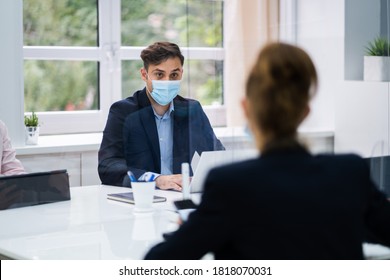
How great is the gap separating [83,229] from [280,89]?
125 centimetres

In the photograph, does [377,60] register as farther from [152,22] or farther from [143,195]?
[152,22]

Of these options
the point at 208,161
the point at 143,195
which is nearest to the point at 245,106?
the point at 143,195

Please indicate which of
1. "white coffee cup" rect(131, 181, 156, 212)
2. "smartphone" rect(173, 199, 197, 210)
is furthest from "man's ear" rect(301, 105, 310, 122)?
"white coffee cup" rect(131, 181, 156, 212)

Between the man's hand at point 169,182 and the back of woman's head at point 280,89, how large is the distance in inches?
70.8

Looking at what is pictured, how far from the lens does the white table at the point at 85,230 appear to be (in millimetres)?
2182

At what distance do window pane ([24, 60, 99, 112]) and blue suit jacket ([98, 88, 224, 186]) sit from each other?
1.33 meters

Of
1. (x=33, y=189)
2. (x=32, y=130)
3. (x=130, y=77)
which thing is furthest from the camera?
(x=130, y=77)

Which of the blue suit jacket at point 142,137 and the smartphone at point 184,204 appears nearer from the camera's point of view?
the smartphone at point 184,204

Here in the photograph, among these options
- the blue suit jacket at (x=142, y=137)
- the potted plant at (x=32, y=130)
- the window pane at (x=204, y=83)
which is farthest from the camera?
the potted plant at (x=32, y=130)

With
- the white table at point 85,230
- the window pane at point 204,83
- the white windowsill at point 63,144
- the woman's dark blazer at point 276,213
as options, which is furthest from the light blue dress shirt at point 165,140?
the woman's dark blazer at point 276,213

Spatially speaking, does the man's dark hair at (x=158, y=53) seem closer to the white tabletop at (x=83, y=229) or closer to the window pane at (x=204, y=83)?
the window pane at (x=204, y=83)

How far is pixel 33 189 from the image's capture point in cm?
289
